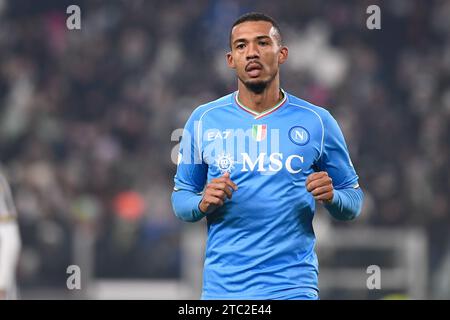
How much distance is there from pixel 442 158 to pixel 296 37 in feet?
9.46

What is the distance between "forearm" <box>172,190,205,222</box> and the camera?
5.19 meters

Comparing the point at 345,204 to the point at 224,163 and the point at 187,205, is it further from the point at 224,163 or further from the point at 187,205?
the point at 187,205

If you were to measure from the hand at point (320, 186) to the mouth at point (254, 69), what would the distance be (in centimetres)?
58

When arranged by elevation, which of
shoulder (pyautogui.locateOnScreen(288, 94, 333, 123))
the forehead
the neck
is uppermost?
the forehead

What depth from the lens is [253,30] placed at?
5262 millimetres

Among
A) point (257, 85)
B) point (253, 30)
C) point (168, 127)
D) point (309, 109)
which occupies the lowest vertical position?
point (309, 109)

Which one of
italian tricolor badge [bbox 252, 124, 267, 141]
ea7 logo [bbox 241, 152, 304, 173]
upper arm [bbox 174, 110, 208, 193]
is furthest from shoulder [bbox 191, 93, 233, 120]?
ea7 logo [bbox 241, 152, 304, 173]

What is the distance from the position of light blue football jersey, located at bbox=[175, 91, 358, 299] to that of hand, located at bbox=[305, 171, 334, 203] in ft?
0.79

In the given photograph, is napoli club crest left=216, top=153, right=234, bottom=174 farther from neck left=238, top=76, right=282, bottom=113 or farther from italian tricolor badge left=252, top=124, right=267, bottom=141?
neck left=238, top=76, right=282, bottom=113

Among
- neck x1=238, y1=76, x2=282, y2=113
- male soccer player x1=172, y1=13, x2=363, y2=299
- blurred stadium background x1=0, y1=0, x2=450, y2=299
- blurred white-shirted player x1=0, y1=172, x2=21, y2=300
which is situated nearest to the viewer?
male soccer player x1=172, y1=13, x2=363, y2=299

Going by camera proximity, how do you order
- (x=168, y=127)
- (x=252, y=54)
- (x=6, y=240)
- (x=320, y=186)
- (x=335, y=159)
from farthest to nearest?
(x=168, y=127), (x=6, y=240), (x=335, y=159), (x=252, y=54), (x=320, y=186)

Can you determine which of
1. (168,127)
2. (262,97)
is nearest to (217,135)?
(262,97)

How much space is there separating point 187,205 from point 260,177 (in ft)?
1.18
